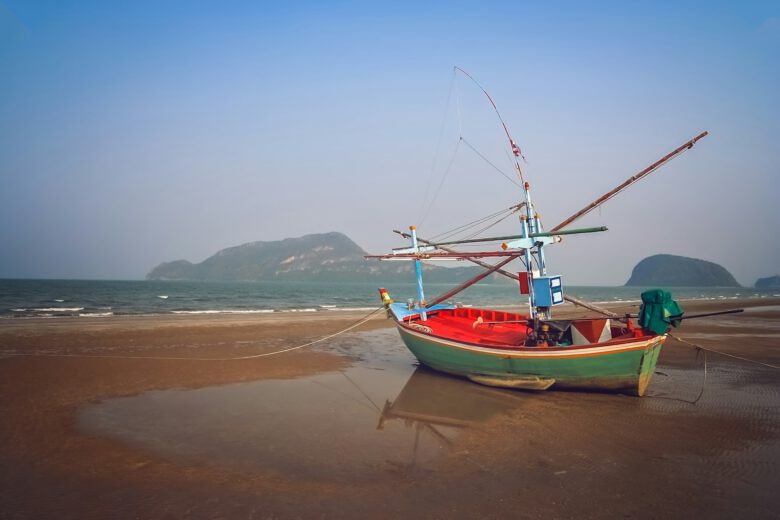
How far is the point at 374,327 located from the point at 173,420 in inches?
808

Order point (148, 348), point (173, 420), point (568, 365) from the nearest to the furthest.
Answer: point (173, 420)
point (568, 365)
point (148, 348)

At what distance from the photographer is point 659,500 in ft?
18.6

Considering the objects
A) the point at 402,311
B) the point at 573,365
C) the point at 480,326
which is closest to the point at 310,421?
the point at 573,365

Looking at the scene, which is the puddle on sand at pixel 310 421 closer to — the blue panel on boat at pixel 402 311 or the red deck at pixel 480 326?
the red deck at pixel 480 326

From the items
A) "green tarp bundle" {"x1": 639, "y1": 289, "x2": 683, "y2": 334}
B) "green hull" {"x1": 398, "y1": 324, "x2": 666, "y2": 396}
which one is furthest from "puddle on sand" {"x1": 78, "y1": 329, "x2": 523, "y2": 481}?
"green tarp bundle" {"x1": 639, "y1": 289, "x2": 683, "y2": 334}

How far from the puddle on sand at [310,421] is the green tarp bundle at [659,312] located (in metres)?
4.09

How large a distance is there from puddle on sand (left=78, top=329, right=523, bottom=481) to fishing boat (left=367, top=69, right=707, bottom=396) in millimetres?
929

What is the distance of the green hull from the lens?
10.0m

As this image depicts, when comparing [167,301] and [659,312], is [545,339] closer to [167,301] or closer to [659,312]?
[659,312]

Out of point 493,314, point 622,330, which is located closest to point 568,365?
point 622,330

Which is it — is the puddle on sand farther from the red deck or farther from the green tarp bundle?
the green tarp bundle

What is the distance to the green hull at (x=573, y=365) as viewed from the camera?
1002cm

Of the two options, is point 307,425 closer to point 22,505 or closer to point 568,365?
point 22,505

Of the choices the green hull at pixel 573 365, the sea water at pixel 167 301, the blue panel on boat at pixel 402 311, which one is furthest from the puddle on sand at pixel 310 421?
the sea water at pixel 167 301
